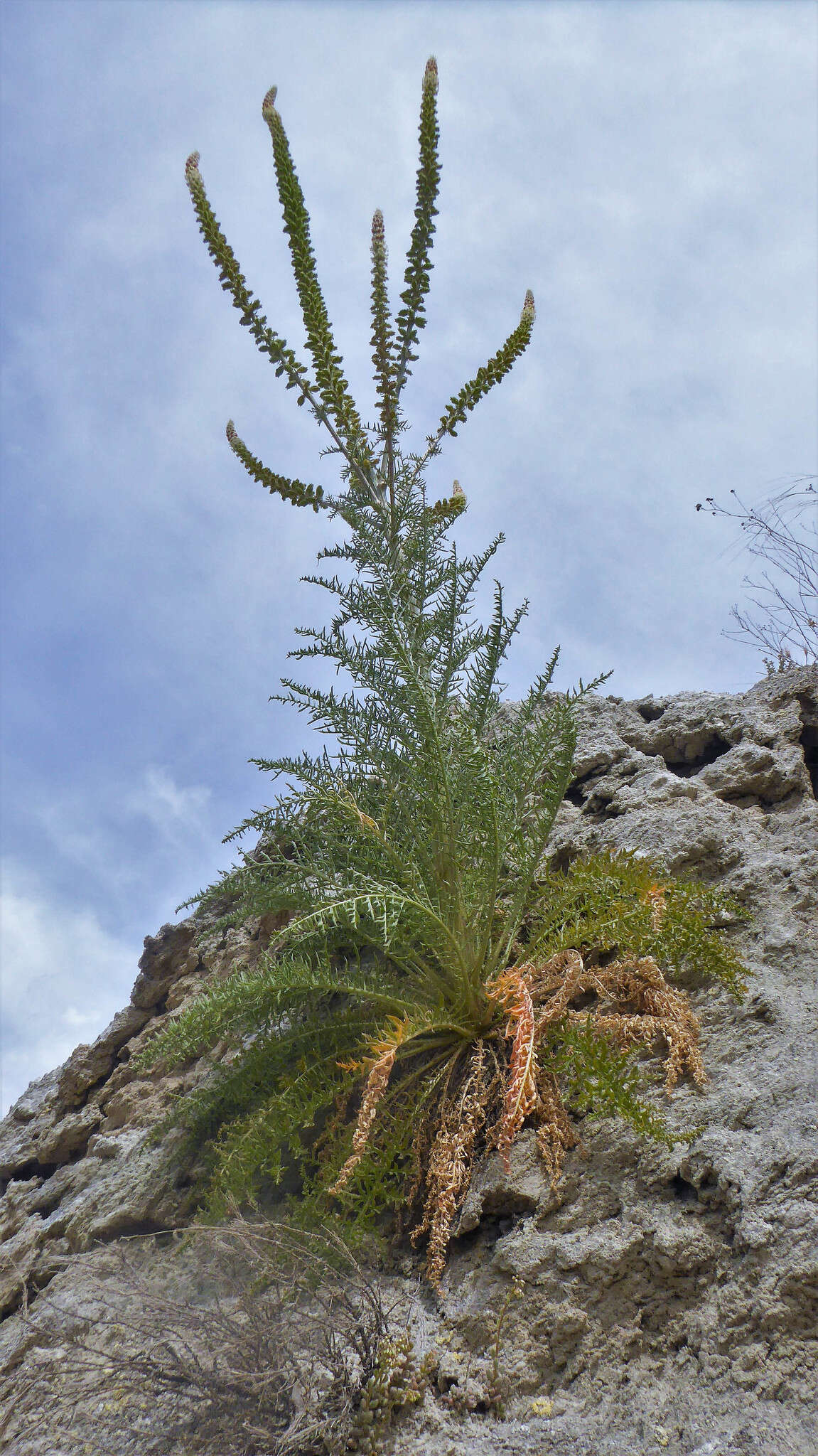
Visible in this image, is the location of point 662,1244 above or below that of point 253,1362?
above

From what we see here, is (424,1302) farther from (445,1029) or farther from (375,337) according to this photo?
(375,337)

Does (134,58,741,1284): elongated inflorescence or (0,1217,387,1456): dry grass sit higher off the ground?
(134,58,741,1284): elongated inflorescence

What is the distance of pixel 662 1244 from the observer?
1.51m

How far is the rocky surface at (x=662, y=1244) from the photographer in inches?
52.1

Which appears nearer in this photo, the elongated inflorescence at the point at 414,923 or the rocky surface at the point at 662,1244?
the rocky surface at the point at 662,1244

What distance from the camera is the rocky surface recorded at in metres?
1.32

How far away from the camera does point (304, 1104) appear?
6.81 ft

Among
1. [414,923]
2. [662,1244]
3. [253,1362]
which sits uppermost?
[414,923]

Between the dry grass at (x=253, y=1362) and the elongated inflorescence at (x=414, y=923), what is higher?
the elongated inflorescence at (x=414, y=923)

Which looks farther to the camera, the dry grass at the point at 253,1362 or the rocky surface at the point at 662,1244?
the dry grass at the point at 253,1362

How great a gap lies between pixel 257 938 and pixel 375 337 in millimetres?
2307

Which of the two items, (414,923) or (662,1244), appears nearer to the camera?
(662,1244)

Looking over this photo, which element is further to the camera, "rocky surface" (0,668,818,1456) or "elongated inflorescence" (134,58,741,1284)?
"elongated inflorescence" (134,58,741,1284)

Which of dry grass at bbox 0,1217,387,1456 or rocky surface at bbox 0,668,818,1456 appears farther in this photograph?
dry grass at bbox 0,1217,387,1456
